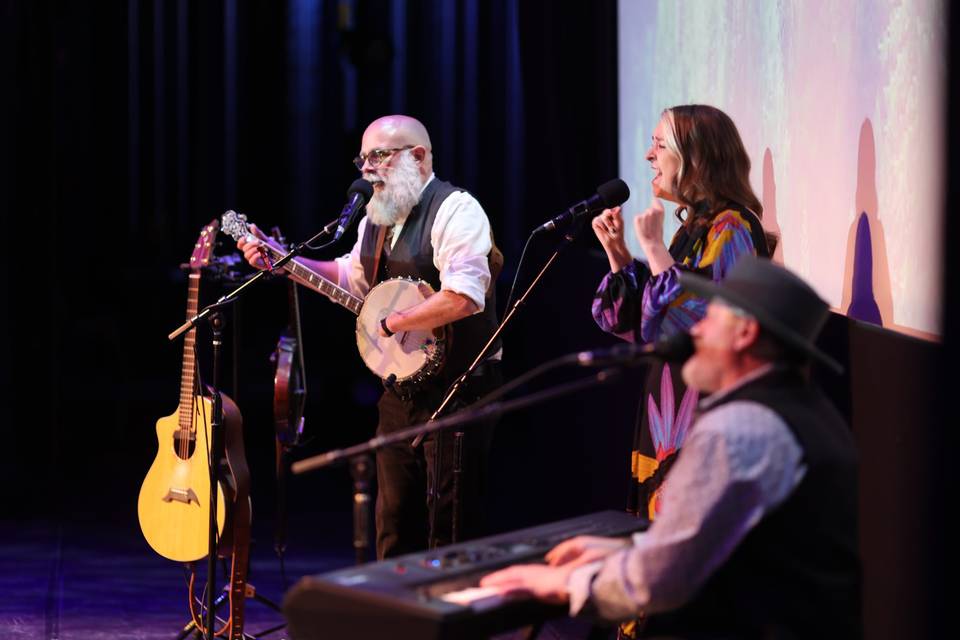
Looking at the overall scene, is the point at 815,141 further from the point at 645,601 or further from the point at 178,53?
the point at 178,53

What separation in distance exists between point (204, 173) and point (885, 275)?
6.90m

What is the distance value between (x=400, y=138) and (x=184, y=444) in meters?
1.17

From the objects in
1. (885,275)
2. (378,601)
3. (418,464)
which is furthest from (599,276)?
(378,601)

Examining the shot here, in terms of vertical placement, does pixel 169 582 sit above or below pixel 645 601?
below

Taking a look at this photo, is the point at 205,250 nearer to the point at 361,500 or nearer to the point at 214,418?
the point at 214,418

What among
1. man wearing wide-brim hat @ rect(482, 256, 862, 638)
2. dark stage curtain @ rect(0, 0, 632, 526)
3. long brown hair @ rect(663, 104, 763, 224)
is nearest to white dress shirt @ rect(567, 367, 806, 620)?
man wearing wide-brim hat @ rect(482, 256, 862, 638)

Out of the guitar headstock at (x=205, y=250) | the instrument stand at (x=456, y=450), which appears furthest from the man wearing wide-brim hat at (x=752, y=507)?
the guitar headstock at (x=205, y=250)

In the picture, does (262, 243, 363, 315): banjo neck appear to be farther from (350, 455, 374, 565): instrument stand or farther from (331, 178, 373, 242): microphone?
(350, 455, 374, 565): instrument stand

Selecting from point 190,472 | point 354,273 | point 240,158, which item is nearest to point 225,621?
point 190,472

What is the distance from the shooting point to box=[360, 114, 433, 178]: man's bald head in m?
4.14

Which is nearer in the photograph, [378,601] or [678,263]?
[378,601]

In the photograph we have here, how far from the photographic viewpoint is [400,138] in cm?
414

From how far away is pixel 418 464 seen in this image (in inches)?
164

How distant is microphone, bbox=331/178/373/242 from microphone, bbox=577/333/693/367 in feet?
5.03
